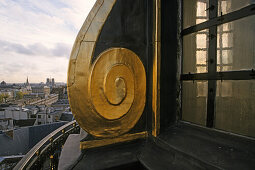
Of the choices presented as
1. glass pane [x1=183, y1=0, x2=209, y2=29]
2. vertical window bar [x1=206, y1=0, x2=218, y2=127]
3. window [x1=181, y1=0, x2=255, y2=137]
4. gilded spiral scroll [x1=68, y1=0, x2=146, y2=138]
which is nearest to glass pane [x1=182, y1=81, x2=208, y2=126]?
window [x1=181, y1=0, x2=255, y2=137]

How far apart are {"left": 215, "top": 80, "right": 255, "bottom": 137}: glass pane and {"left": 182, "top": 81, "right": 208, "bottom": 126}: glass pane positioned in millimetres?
236

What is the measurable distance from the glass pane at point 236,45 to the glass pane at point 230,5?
198 millimetres

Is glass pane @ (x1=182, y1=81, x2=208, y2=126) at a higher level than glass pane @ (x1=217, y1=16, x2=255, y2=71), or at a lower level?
lower

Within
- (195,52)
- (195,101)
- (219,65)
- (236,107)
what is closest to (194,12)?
(195,52)

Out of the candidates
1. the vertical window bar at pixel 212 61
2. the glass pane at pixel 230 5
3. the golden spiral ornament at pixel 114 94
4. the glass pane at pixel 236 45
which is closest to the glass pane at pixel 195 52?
the vertical window bar at pixel 212 61

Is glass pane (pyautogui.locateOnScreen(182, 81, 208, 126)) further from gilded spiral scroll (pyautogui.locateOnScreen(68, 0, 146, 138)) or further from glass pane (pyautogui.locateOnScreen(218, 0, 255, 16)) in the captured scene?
glass pane (pyautogui.locateOnScreen(218, 0, 255, 16))

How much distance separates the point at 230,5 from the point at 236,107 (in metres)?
1.60

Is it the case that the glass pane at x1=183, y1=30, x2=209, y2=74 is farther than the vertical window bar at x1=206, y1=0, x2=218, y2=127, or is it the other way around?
the glass pane at x1=183, y1=30, x2=209, y2=74

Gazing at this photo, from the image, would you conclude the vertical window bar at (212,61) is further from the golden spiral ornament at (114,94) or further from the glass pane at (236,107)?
the golden spiral ornament at (114,94)

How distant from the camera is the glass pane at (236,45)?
192 cm

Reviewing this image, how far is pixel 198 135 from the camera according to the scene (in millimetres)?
2279

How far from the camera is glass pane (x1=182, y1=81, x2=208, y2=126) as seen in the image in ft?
8.09

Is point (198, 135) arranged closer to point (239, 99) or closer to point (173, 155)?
point (173, 155)

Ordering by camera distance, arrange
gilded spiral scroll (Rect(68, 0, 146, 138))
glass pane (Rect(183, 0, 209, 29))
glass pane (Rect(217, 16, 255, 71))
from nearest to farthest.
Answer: glass pane (Rect(217, 16, 255, 71))
gilded spiral scroll (Rect(68, 0, 146, 138))
glass pane (Rect(183, 0, 209, 29))
